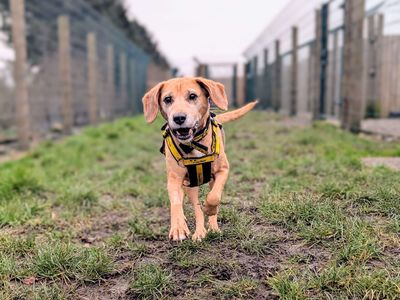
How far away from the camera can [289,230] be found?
2.92 m

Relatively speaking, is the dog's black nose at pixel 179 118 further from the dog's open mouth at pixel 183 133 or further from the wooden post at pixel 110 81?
the wooden post at pixel 110 81

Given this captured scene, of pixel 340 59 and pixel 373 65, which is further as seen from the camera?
pixel 340 59

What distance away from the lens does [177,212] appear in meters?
2.68

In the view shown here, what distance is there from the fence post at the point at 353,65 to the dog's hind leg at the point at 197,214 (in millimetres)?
6207

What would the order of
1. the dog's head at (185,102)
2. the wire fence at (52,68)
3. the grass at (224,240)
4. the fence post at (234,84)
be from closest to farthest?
the grass at (224,240), the dog's head at (185,102), the wire fence at (52,68), the fence post at (234,84)

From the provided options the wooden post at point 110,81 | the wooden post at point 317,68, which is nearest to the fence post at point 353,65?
the wooden post at point 317,68

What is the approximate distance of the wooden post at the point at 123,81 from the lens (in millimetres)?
18812

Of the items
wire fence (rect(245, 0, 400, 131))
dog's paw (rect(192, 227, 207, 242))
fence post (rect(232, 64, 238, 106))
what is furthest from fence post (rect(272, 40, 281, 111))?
dog's paw (rect(192, 227, 207, 242))

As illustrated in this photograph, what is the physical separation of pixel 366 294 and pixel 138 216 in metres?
1.98

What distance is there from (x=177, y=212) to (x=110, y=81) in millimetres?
14154

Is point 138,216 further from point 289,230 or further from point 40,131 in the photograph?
point 40,131

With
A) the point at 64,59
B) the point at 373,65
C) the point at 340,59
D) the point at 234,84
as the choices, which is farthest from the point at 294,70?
the point at 234,84

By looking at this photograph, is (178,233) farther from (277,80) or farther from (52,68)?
(277,80)

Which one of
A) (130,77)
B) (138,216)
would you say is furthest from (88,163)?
(130,77)
